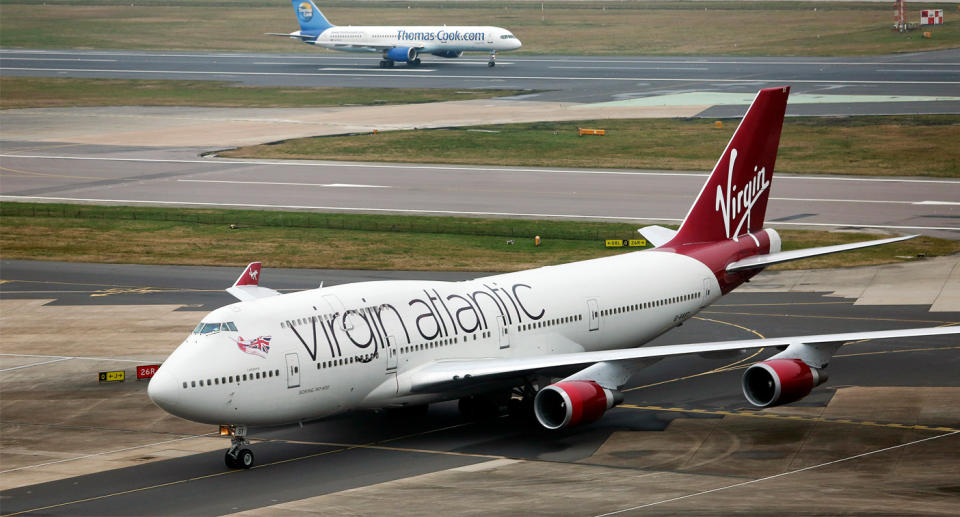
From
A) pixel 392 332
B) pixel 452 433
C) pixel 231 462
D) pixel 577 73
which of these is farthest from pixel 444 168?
pixel 577 73

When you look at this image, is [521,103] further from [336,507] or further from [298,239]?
[336,507]

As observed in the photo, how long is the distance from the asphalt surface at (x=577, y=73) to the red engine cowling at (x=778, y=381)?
77349 mm

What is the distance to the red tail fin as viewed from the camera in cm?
4553

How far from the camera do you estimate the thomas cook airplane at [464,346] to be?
33906mm

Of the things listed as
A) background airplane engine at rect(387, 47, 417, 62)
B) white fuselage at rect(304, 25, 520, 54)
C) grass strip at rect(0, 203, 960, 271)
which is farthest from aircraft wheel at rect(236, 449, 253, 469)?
white fuselage at rect(304, 25, 520, 54)

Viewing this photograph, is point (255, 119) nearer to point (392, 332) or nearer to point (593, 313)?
point (593, 313)

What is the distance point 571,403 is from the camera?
35.3 m

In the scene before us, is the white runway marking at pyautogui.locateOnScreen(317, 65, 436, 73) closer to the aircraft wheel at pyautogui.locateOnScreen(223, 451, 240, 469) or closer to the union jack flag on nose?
the aircraft wheel at pyautogui.locateOnScreen(223, 451, 240, 469)

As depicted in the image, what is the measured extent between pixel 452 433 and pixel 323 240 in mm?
32646

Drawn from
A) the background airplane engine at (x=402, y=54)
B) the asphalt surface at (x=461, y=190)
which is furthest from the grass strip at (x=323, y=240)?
the background airplane engine at (x=402, y=54)

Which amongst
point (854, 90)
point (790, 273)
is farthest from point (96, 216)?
point (854, 90)

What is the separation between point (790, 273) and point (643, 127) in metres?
47.4

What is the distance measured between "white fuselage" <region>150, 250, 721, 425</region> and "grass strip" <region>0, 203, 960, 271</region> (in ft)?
61.7

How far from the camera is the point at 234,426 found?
34.4 metres
